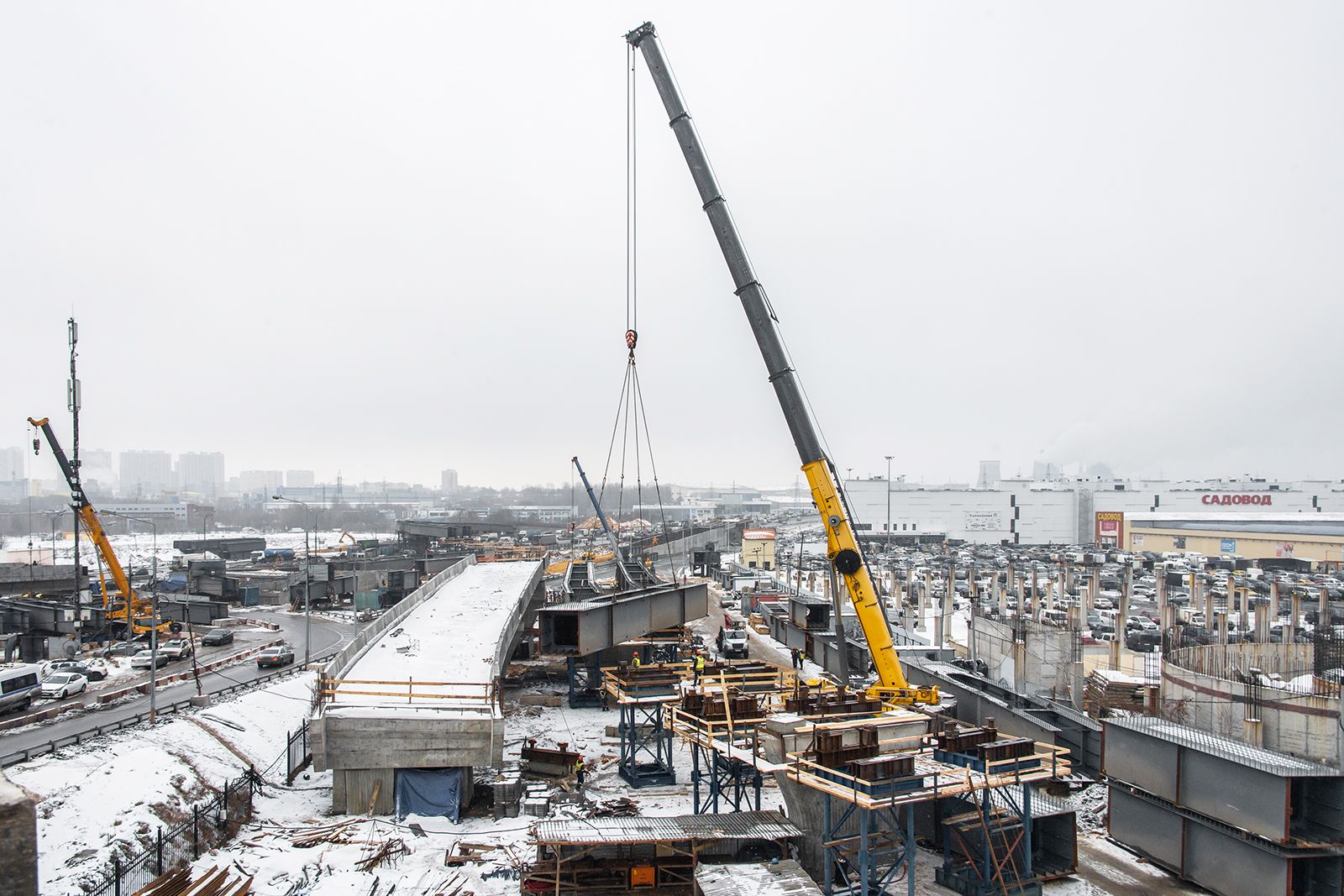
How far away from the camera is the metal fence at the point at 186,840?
13180 millimetres

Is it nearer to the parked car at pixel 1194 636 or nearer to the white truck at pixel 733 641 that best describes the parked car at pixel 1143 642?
the parked car at pixel 1194 636

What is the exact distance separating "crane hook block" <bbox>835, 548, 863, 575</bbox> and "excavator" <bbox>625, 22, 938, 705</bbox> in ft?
0.07

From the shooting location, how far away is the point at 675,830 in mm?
14523

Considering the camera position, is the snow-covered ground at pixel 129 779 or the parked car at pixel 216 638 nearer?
the snow-covered ground at pixel 129 779

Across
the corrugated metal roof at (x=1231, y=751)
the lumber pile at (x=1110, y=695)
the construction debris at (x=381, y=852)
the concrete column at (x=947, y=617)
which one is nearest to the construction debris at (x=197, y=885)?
the construction debris at (x=381, y=852)

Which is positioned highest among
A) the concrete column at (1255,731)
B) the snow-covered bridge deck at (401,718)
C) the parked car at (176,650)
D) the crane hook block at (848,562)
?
the crane hook block at (848,562)

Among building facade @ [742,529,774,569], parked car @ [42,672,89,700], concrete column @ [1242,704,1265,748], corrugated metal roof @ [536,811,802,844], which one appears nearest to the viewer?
corrugated metal roof @ [536,811,802,844]

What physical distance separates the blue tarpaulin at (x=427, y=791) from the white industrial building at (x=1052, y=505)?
93.1m

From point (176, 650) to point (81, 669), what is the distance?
5027 millimetres

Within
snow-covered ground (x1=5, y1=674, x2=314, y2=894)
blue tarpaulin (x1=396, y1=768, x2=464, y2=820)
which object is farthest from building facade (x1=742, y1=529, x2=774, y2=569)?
blue tarpaulin (x1=396, y1=768, x2=464, y2=820)

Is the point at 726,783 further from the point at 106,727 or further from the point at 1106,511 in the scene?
the point at 1106,511

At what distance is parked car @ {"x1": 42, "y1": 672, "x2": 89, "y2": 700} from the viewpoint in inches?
1150

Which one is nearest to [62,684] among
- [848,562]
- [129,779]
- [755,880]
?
[129,779]

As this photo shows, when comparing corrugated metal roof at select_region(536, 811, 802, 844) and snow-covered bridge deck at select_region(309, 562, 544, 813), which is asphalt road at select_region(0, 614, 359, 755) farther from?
corrugated metal roof at select_region(536, 811, 802, 844)
